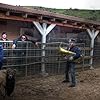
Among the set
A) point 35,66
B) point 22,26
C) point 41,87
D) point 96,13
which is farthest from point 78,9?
point 41,87

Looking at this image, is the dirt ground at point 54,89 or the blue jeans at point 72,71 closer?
the dirt ground at point 54,89

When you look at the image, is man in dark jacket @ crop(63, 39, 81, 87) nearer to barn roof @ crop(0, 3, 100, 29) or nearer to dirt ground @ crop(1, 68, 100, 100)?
dirt ground @ crop(1, 68, 100, 100)

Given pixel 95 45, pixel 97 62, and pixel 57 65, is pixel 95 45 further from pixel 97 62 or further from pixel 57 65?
→ pixel 57 65

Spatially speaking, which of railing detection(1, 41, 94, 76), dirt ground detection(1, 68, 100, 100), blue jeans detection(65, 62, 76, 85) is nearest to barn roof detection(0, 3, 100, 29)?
railing detection(1, 41, 94, 76)

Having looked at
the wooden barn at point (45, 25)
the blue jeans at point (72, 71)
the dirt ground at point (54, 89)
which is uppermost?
the wooden barn at point (45, 25)

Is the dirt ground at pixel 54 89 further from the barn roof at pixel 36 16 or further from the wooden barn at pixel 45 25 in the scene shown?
the barn roof at pixel 36 16

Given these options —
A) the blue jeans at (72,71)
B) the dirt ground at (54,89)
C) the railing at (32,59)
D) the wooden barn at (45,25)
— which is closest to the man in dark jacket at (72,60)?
the blue jeans at (72,71)

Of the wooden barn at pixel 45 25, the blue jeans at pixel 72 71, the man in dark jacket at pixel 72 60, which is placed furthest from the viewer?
the wooden barn at pixel 45 25

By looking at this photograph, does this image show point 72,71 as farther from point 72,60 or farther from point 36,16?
point 36,16

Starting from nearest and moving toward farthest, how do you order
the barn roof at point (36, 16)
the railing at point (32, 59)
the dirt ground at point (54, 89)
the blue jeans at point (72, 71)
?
the dirt ground at point (54, 89), the blue jeans at point (72, 71), the railing at point (32, 59), the barn roof at point (36, 16)

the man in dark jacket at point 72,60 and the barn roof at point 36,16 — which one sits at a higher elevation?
the barn roof at point 36,16

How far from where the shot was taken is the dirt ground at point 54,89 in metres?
10.3

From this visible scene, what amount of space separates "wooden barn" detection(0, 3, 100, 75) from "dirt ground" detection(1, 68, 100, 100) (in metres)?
2.38

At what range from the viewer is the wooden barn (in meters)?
13.1
